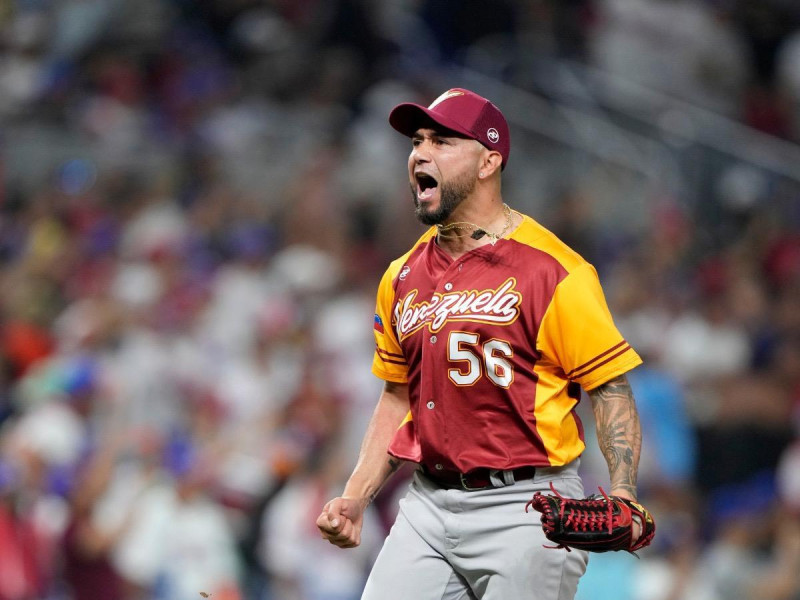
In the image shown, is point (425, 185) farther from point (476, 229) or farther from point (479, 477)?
point (479, 477)

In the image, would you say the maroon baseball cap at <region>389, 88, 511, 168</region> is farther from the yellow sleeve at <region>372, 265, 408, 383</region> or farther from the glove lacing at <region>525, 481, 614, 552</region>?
the glove lacing at <region>525, 481, 614, 552</region>

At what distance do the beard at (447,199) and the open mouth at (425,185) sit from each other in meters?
0.02

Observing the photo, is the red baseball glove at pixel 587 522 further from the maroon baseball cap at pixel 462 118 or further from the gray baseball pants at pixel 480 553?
the maroon baseball cap at pixel 462 118

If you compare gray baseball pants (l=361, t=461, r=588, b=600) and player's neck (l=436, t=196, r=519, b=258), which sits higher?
player's neck (l=436, t=196, r=519, b=258)

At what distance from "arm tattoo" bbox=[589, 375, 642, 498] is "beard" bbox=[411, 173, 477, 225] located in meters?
0.64

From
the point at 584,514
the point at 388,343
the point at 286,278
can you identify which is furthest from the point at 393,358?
the point at 286,278

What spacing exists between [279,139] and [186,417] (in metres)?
2.79

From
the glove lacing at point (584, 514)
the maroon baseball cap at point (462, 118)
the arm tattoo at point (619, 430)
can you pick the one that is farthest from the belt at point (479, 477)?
the maroon baseball cap at point (462, 118)

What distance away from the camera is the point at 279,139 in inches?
390

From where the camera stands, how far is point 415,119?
3389 mm

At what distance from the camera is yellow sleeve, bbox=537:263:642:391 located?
312cm

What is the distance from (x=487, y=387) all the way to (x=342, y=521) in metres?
0.56

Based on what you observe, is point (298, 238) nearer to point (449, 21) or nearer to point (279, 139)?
point (279, 139)

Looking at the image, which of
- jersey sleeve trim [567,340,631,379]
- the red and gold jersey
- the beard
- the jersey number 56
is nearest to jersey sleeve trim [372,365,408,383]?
the red and gold jersey
